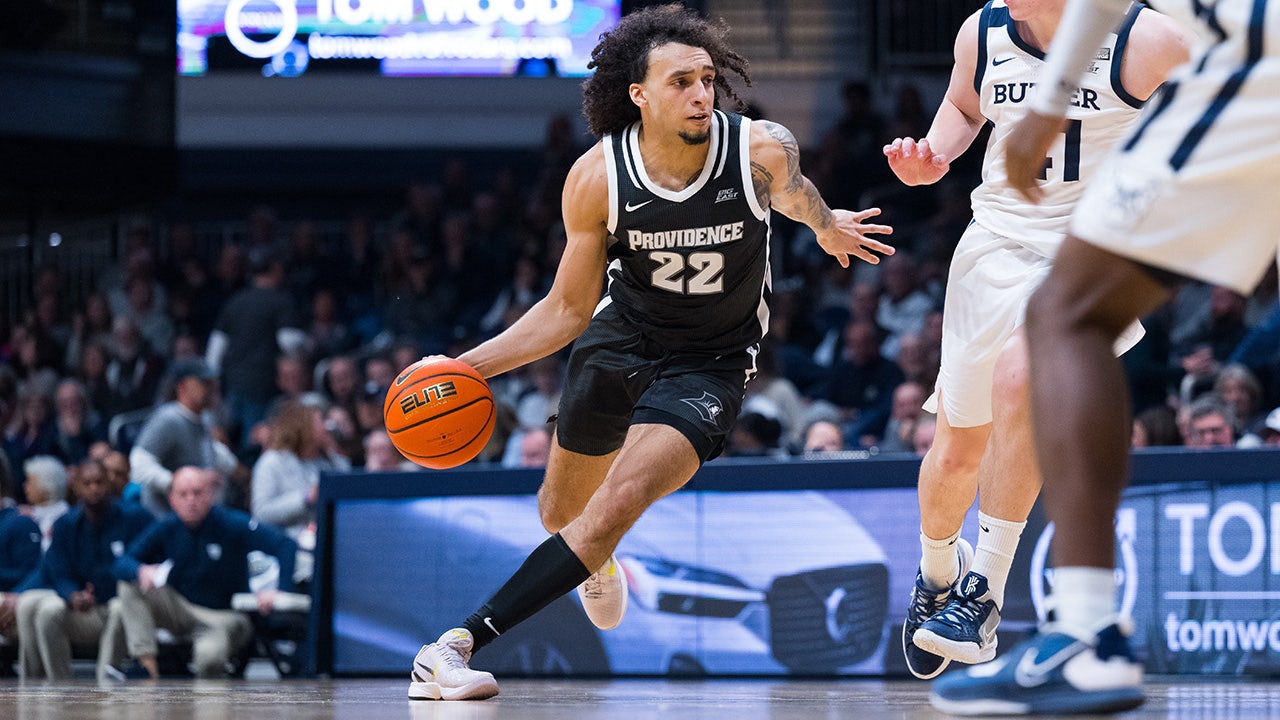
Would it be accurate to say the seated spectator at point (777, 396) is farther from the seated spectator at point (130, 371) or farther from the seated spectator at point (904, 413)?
the seated spectator at point (130, 371)

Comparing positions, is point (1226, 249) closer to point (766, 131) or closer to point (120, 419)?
point (766, 131)

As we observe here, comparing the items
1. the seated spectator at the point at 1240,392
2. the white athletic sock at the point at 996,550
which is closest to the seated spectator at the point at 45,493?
the white athletic sock at the point at 996,550

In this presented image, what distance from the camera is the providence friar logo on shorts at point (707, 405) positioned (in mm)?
4754

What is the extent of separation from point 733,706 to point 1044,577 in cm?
296

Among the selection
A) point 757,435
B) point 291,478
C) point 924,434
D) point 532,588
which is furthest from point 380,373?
point 532,588

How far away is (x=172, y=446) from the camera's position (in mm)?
9305

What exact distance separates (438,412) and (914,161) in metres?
1.59

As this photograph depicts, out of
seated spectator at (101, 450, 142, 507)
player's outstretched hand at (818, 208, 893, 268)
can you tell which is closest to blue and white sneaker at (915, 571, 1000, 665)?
player's outstretched hand at (818, 208, 893, 268)

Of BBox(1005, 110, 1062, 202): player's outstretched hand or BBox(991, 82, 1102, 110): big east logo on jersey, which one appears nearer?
BBox(1005, 110, 1062, 202): player's outstretched hand

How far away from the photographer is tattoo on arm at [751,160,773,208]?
4938mm

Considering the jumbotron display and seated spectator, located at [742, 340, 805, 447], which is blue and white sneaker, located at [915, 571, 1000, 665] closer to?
seated spectator, located at [742, 340, 805, 447]

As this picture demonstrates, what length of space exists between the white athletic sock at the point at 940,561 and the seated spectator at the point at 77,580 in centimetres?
501

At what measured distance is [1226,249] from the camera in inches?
100

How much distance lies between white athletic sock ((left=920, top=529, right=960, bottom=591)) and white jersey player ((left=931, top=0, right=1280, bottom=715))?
2.17 m
